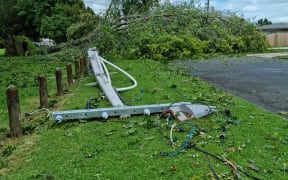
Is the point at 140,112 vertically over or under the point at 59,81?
under

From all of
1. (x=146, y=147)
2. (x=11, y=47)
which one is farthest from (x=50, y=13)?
(x=146, y=147)

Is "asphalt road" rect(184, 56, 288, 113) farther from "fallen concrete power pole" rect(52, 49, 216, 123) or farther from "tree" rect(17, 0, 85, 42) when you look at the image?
"tree" rect(17, 0, 85, 42)

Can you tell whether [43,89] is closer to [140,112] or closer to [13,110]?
[13,110]

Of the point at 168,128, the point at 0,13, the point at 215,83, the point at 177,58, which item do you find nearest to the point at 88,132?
the point at 168,128

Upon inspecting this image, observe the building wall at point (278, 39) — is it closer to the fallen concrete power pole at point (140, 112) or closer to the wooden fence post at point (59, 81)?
the wooden fence post at point (59, 81)

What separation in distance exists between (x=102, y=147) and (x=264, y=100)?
3298mm

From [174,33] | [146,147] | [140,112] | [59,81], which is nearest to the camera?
[146,147]

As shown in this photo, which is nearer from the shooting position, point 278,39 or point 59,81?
point 59,81

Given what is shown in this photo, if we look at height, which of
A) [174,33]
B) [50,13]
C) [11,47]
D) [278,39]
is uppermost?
[50,13]

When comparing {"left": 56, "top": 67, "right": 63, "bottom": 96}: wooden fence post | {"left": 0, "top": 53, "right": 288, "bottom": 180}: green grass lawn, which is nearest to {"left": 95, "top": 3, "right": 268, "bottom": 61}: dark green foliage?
{"left": 56, "top": 67, "right": 63, "bottom": 96}: wooden fence post

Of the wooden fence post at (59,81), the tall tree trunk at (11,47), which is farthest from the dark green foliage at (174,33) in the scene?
the tall tree trunk at (11,47)

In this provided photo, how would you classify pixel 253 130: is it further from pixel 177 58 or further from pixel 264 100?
pixel 177 58

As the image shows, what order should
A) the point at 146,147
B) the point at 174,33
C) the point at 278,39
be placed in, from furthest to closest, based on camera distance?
the point at 278,39
the point at 174,33
the point at 146,147

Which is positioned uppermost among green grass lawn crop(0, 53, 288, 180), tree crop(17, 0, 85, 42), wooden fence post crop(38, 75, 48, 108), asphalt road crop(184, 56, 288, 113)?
tree crop(17, 0, 85, 42)
